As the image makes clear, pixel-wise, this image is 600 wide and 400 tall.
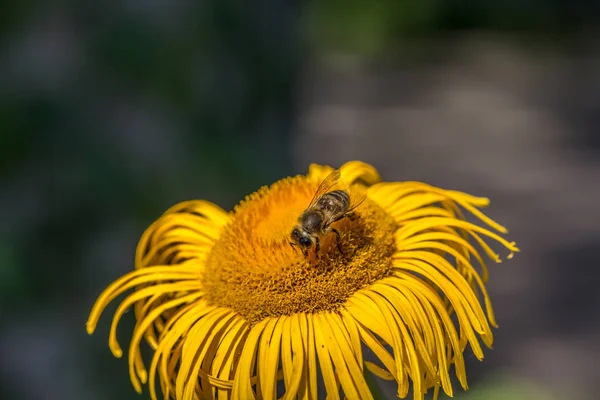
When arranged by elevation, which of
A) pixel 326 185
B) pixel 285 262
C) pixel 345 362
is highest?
pixel 326 185

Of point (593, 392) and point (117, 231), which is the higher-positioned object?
point (117, 231)

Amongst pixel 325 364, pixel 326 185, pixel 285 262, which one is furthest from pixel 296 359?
pixel 326 185

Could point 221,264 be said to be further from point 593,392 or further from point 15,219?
point 593,392

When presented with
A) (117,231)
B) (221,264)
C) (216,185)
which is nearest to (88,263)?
(117,231)

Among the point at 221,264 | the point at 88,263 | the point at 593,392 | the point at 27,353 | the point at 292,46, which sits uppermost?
the point at 292,46

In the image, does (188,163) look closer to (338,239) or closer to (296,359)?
(338,239)

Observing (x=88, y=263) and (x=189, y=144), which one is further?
(x=189, y=144)

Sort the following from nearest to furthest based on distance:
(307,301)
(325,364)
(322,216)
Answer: (325,364) → (307,301) → (322,216)
